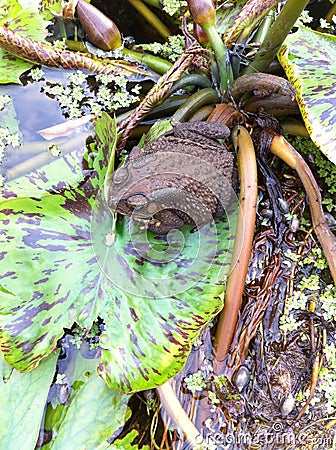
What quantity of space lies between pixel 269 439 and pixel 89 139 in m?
1.17

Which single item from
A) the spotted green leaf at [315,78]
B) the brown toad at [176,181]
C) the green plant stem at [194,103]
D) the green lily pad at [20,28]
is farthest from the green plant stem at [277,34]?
the green lily pad at [20,28]

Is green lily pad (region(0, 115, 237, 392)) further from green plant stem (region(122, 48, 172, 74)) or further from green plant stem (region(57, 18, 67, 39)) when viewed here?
green plant stem (region(57, 18, 67, 39))

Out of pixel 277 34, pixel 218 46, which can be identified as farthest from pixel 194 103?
pixel 277 34

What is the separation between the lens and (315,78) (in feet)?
4.52

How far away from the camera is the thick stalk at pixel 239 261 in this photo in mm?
1288

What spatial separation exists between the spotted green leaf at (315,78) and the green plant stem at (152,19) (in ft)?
2.29

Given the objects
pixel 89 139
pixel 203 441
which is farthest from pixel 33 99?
pixel 203 441

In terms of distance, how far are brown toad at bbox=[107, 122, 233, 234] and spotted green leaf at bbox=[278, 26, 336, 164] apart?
260mm

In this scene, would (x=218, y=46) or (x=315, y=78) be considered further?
(x=218, y=46)

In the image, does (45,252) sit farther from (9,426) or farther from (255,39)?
(255,39)

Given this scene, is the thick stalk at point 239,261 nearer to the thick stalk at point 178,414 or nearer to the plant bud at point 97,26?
the thick stalk at point 178,414

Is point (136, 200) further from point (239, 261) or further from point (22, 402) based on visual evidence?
point (22, 402)

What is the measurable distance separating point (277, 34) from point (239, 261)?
0.71 meters

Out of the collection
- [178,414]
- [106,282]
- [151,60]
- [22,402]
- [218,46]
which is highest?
[218,46]
